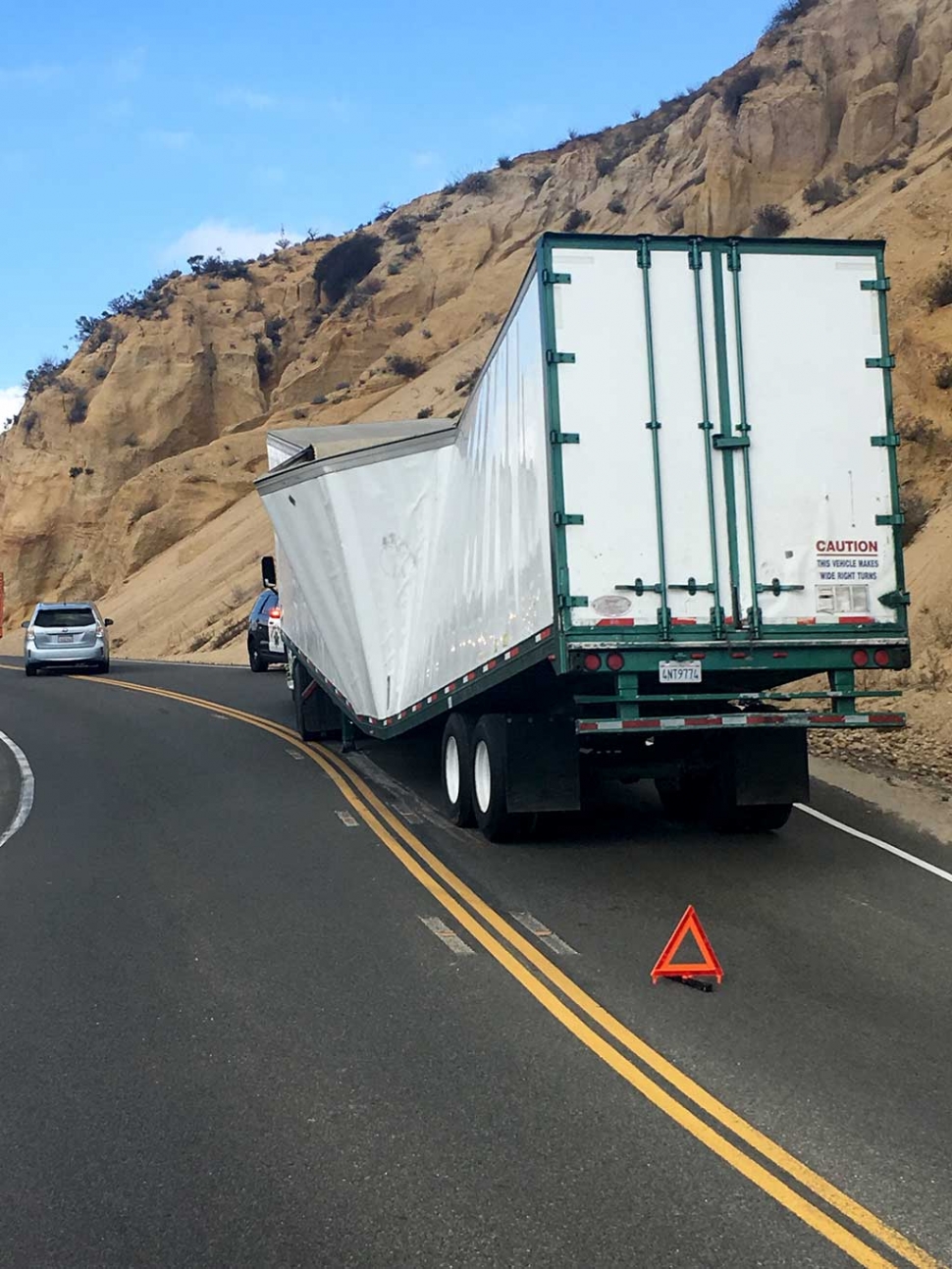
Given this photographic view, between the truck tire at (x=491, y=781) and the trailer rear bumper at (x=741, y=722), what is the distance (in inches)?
43.7

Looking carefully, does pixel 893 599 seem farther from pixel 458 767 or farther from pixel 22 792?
pixel 22 792

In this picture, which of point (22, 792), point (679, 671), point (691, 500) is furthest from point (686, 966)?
point (22, 792)

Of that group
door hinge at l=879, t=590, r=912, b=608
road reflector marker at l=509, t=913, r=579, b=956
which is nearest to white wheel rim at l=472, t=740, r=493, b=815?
road reflector marker at l=509, t=913, r=579, b=956

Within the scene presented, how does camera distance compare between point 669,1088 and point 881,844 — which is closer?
point 669,1088

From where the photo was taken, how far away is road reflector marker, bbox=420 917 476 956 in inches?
294

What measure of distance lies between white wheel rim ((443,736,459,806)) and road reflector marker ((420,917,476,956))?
10.1ft

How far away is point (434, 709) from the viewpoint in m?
11.6

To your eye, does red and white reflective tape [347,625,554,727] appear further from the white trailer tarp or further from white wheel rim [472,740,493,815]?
white wheel rim [472,740,493,815]

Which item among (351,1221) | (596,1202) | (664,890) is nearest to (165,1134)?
(351,1221)

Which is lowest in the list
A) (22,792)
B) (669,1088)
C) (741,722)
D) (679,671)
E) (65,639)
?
(669,1088)

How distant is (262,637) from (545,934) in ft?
70.2

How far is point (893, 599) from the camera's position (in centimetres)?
917

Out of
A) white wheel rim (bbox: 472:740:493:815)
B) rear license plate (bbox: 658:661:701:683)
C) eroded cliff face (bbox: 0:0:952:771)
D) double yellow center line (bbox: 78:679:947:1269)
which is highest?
eroded cliff face (bbox: 0:0:952:771)

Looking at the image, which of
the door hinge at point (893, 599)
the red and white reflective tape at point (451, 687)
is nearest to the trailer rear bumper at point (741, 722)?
the red and white reflective tape at point (451, 687)
